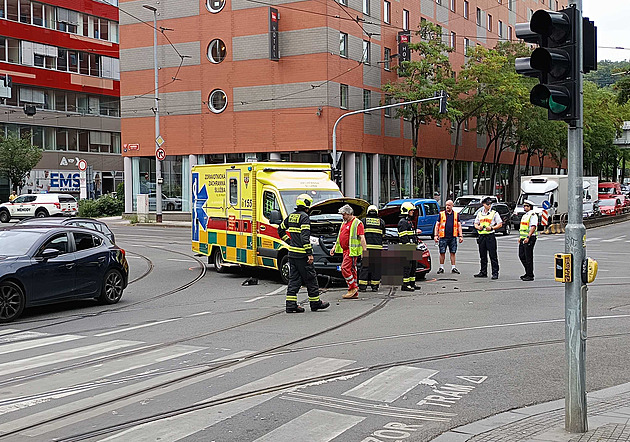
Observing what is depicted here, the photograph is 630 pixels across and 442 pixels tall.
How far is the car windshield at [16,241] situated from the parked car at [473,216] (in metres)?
25.3

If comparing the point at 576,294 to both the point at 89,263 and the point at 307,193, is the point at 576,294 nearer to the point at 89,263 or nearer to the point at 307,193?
the point at 89,263

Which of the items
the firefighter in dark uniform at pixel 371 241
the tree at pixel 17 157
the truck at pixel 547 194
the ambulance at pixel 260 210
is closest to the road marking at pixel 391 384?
the firefighter in dark uniform at pixel 371 241

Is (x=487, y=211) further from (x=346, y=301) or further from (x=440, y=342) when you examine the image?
(x=440, y=342)

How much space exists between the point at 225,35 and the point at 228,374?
39.0 metres

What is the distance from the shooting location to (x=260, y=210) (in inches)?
706

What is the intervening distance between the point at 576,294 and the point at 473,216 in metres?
31.5

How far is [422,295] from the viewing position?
50.6 feet

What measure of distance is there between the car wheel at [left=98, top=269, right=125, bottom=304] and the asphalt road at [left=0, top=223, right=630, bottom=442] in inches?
9.3

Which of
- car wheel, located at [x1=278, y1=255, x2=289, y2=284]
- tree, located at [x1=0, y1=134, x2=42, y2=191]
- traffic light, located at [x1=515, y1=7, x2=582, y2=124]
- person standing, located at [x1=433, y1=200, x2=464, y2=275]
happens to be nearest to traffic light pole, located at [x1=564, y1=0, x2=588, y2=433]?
traffic light, located at [x1=515, y1=7, x2=582, y2=124]

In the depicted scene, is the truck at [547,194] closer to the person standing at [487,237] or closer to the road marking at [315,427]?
the person standing at [487,237]

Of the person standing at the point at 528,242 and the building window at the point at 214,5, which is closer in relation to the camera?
the person standing at the point at 528,242

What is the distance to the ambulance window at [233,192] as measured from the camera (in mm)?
18641

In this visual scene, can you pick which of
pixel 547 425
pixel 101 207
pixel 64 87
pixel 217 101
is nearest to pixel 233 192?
pixel 547 425

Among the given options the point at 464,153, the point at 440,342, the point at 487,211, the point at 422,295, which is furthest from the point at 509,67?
the point at 440,342
